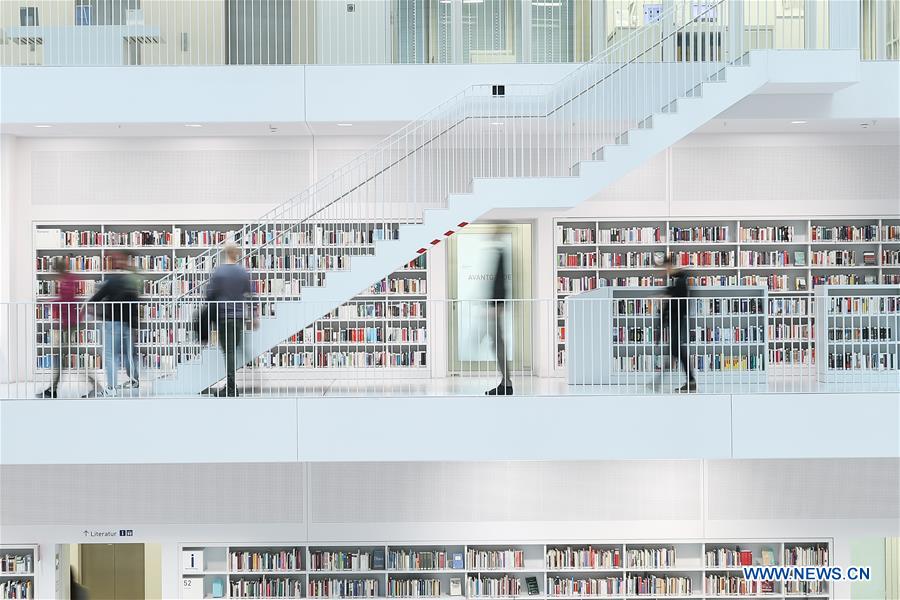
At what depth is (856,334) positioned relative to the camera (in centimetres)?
925

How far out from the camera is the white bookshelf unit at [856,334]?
8492 millimetres

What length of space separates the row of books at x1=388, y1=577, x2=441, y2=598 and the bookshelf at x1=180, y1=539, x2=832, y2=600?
0.01 m

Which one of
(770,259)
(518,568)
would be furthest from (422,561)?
(770,259)

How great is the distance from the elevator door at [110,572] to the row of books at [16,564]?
2.54 meters

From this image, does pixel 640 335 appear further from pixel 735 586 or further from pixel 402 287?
pixel 735 586

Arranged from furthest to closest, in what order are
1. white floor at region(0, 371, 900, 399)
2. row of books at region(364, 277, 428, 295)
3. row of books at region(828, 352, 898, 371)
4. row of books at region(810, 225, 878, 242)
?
1. row of books at region(364, 277, 428, 295)
2. row of books at region(810, 225, 878, 242)
3. row of books at region(828, 352, 898, 371)
4. white floor at region(0, 371, 900, 399)

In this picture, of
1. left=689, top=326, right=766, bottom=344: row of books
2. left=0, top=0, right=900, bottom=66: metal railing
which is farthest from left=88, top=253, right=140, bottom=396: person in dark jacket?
left=689, top=326, right=766, bottom=344: row of books

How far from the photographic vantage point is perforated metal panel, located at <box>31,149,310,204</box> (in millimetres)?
11281

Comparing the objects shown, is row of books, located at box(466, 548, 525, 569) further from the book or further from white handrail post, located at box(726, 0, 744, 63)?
white handrail post, located at box(726, 0, 744, 63)

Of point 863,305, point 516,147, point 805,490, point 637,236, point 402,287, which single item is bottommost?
point 805,490

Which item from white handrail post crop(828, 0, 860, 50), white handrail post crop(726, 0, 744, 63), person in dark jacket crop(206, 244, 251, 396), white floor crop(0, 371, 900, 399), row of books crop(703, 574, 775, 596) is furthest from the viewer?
row of books crop(703, 574, 775, 596)

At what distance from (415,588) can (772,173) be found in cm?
646

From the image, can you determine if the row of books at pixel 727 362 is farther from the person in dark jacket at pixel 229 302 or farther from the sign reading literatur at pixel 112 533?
the sign reading literatur at pixel 112 533

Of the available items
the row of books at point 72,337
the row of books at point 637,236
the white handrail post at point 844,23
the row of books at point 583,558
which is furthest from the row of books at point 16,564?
the white handrail post at point 844,23
